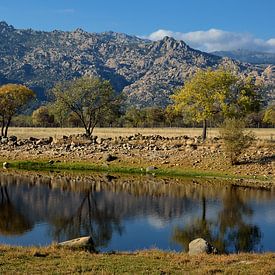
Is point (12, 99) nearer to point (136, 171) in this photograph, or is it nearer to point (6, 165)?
point (6, 165)

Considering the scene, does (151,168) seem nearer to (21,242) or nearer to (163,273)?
(21,242)

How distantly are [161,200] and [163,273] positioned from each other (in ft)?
82.6

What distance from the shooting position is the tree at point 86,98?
8088 centimetres

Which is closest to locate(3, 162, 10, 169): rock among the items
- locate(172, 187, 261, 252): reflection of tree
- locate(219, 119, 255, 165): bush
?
locate(219, 119, 255, 165): bush

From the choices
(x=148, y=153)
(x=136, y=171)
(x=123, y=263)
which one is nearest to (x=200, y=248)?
(x=123, y=263)

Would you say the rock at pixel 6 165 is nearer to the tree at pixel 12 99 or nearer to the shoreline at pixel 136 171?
the shoreline at pixel 136 171

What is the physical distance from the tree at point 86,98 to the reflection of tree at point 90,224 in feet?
135

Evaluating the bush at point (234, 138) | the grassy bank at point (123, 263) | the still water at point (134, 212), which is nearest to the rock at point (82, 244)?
the grassy bank at point (123, 263)

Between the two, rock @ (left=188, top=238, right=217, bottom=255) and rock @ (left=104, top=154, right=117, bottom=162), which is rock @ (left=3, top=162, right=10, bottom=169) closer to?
rock @ (left=104, top=154, right=117, bottom=162)

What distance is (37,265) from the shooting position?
18.6 meters

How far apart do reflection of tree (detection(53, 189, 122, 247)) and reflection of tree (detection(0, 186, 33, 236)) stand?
218 cm

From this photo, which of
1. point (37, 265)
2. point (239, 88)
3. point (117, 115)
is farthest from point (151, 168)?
point (37, 265)

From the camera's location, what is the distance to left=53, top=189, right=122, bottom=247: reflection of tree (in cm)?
3052

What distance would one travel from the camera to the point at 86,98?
81625 mm
